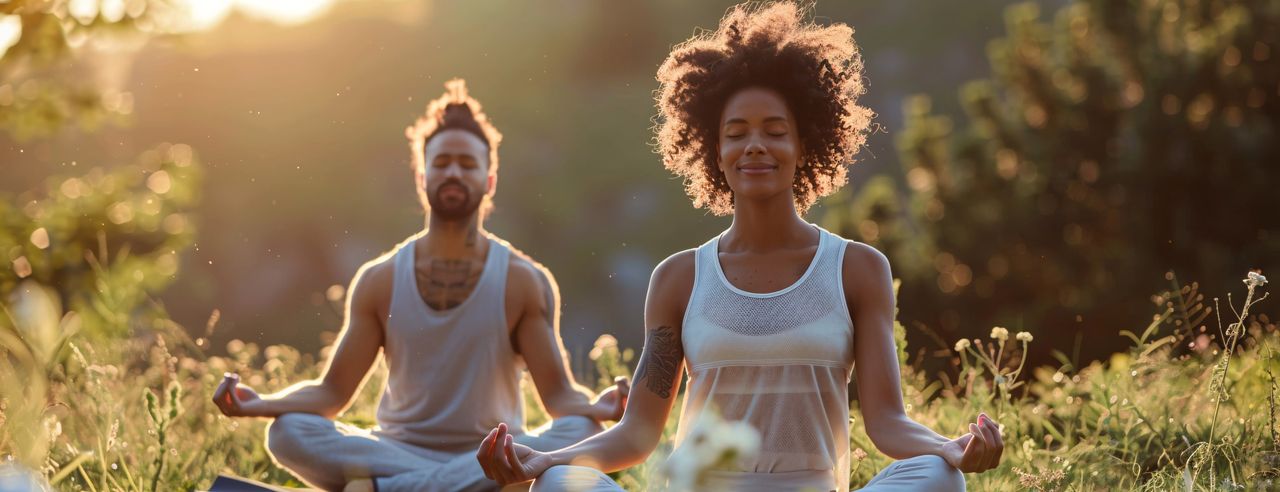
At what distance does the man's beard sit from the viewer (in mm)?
5965

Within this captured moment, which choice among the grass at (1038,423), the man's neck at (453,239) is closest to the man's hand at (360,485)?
the grass at (1038,423)

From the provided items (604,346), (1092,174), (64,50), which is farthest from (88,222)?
(1092,174)

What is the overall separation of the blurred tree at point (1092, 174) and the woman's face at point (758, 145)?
31.4 ft

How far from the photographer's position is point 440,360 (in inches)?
230

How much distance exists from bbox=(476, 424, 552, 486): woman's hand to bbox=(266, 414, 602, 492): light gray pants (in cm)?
205

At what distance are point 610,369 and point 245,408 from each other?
214 cm

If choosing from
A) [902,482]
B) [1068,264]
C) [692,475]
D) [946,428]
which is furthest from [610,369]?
[1068,264]

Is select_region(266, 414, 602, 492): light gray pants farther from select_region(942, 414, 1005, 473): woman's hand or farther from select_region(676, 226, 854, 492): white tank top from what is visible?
select_region(942, 414, 1005, 473): woman's hand

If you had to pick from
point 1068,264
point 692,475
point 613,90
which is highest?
point 613,90

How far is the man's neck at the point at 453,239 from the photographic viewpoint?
19.8 ft

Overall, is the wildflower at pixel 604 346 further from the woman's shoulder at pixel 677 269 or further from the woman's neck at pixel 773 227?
the woman's neck at pixel 773 227

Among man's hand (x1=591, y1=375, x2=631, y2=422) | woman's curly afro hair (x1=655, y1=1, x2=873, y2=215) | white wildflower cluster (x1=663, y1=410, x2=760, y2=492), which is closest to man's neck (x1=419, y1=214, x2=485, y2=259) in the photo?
man's hand (x1=591, y1=375, x2=631, y2=422)

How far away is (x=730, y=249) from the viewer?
4.14 m

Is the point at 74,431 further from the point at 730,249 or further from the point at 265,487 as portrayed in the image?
the point at 730,249
